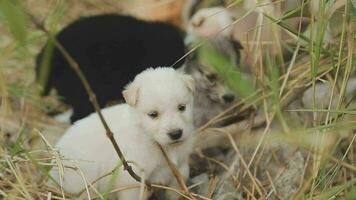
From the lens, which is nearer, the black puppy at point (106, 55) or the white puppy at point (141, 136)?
the white puppy at point (141, 136)

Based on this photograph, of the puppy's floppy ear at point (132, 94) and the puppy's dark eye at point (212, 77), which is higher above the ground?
the puppy's floppy ear at point (132, 94)

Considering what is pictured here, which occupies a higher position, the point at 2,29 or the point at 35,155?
the point at 2,29

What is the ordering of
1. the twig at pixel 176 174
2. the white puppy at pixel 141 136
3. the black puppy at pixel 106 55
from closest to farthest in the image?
the white puppy at pixel 141 136 < the twig at pixel 176 174 < the black puppy at pixel 106 55

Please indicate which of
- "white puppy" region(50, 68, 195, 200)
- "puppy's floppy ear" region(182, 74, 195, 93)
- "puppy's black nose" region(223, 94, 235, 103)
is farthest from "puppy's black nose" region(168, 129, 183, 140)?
"puppy's black nose" region(223, 94, 235, 103)

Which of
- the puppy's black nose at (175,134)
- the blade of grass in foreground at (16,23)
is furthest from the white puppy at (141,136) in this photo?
the blade of grass in foreground at (16,23)

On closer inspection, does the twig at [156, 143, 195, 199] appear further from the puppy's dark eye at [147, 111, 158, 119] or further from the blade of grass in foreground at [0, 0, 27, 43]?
the blade of grass in foreground at [0, 0, 27, 43]

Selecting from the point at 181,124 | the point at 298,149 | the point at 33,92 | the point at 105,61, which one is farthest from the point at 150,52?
the point at 181,124

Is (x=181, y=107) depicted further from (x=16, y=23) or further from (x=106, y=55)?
(x=106, y=55)

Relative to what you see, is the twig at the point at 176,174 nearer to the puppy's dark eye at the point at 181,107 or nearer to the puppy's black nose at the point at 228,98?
the puppy's dark eye at the point at 181,107

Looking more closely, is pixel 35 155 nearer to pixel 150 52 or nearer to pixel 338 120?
pixel 150 52
